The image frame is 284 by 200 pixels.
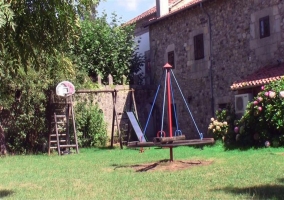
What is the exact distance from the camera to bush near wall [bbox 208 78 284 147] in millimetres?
13516

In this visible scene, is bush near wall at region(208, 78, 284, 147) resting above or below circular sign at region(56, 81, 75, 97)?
below

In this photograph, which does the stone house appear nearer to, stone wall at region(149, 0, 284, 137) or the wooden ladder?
stone wall at region(149, 0, 284, 137)

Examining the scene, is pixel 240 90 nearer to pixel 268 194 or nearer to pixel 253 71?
pixel 253 71

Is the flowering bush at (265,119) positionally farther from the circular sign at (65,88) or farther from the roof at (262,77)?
the circular sign at (65,88)

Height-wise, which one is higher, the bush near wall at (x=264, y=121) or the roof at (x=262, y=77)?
the roof at (x=262, y=77)

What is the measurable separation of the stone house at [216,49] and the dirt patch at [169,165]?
4.35 m

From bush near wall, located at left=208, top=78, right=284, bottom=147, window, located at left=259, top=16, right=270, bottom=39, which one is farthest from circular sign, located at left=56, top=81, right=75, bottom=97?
window, located at left=259, top=16, right=270, bottom=39

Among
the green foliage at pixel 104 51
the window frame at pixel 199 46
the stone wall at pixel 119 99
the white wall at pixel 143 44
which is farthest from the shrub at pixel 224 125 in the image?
the white wall at pixel 143 44

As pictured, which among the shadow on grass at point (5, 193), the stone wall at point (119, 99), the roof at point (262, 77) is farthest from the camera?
the stone wall at point (119, 99)

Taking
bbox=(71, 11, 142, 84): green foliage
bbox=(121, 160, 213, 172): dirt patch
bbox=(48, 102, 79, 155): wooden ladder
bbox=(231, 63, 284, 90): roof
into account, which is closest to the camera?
bbox=(121, 160, 213, 172): dirt patch

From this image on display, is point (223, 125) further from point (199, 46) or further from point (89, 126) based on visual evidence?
point (89, 126)

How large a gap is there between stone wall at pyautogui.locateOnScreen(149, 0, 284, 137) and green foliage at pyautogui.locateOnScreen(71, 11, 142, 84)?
4.57 feet

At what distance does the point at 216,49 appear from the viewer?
1838cm

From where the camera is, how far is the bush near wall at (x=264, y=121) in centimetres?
1352
